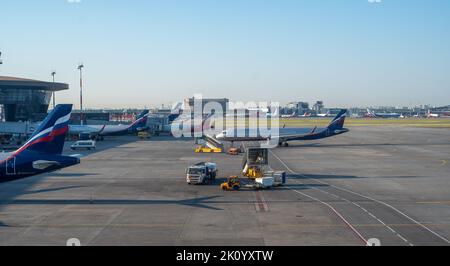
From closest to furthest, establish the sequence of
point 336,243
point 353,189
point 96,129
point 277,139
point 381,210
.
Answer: point 336,243
point 381,210
point 353,189
point 277,139
point 96,129

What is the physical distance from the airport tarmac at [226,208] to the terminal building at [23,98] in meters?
103

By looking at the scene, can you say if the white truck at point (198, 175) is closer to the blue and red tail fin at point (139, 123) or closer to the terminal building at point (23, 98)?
the blue and red tail fin at point (139, 123)

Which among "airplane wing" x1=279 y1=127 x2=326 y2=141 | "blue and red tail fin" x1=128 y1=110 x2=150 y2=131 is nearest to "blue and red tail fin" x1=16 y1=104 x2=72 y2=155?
"airplane wing" x1=279 y1=127 x2=326 y2=141

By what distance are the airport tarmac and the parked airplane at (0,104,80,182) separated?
295 centimetres

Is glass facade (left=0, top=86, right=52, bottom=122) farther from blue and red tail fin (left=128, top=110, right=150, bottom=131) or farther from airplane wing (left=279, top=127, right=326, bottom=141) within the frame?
airplane wing (left=279, top=127, right=326, bottom=141)

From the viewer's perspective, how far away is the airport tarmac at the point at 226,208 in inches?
1055

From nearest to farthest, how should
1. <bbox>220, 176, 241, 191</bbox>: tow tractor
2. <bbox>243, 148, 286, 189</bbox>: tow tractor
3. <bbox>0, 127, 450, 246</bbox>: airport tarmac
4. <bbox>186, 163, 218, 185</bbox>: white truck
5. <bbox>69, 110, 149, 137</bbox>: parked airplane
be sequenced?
<bbox>0, 127, 450, 246</bbox>: airport tarmac < <bbox>220, 176, 241, 191</bbox>: tow tractor < <bbox>243, 148, 286, 189</bbox>: tow tractor < <bbox>186, 163, 218, 185</bbox>: white truck < <bbox>69, 110, 149, 137</bbox>: parked airplane

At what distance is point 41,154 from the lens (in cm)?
3528

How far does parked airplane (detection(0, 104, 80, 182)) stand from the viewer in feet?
114

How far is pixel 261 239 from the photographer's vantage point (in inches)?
1029

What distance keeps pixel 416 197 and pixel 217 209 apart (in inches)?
724

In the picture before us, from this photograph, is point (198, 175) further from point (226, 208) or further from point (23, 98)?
point (23, 98)

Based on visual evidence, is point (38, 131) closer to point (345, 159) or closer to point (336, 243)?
point (336, 243)

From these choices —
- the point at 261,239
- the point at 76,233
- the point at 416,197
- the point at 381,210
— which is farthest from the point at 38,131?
the point at 416,197
